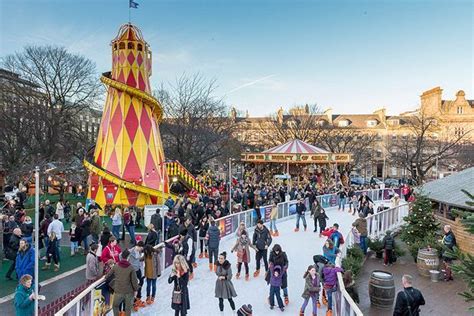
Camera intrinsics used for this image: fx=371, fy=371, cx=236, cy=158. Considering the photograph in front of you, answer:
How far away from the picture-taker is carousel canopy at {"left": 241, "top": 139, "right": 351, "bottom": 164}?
96.1 feet

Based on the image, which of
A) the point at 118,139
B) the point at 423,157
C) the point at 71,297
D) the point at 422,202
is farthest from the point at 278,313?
the point at 423,157

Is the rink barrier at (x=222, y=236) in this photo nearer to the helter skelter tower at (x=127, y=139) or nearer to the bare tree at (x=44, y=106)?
the helter skelter tower at (x=127, y=139)

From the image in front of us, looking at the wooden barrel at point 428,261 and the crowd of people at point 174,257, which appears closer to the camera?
the crowd of people at point 174,257

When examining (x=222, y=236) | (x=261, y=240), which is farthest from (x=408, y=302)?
(x=222, y=236)

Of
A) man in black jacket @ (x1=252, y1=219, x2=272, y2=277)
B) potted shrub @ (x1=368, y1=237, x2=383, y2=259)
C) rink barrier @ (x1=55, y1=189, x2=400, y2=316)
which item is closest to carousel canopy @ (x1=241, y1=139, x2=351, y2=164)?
rink barrier @ (x1=55, y1=189, x2=400, y2=316)

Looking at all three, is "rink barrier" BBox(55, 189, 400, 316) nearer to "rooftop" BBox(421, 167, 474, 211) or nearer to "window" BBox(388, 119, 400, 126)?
"rooftop" BBox(421, 167, 474, 211)

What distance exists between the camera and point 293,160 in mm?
29422

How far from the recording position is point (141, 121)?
19.2 metres

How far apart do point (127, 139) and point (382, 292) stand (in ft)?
46.5

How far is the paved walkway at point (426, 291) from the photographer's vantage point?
813 centimetres

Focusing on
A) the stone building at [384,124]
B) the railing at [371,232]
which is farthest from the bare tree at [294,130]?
the railing at [371,232]

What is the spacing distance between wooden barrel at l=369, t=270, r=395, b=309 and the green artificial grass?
8323 millimetres

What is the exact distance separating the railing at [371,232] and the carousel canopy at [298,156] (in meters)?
10.9

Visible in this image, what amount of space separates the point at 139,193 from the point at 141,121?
3.73 m
